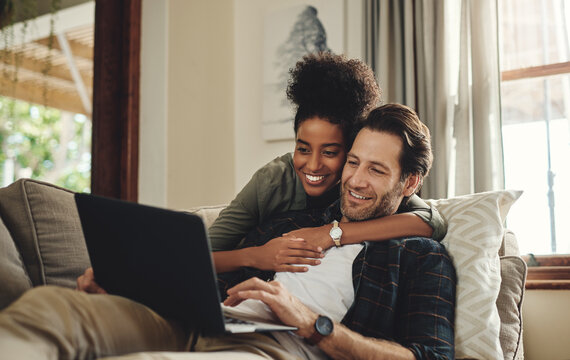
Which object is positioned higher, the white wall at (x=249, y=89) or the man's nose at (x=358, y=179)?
the white wall at (x=249, y=89)

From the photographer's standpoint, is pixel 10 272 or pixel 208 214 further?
pixel 208 214

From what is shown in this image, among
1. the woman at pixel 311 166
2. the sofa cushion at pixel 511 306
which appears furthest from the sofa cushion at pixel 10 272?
the sofa cushion at pixel 511 306

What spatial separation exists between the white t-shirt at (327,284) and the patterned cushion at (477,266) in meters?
0.27

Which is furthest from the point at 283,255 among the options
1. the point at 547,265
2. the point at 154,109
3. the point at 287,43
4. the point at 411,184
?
the point at 287,43

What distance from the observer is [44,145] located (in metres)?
3.21

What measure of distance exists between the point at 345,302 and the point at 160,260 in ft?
1.86

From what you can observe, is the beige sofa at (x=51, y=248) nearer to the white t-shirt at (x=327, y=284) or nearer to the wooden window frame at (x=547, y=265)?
the white t-shirt at (x=327, y=284)

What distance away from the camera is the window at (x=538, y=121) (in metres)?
2.38

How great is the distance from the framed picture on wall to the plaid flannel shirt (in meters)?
1.74

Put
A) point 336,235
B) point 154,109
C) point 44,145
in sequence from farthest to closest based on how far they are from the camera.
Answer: point 44,145, point 154,109, point 336,235

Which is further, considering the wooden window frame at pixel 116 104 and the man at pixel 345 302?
the wooden window frame at pixel 116 104

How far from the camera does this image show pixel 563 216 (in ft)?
7.75

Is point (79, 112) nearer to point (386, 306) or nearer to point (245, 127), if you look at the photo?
point (245, 127)

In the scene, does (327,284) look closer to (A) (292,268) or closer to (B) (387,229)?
(A) (292,268)
